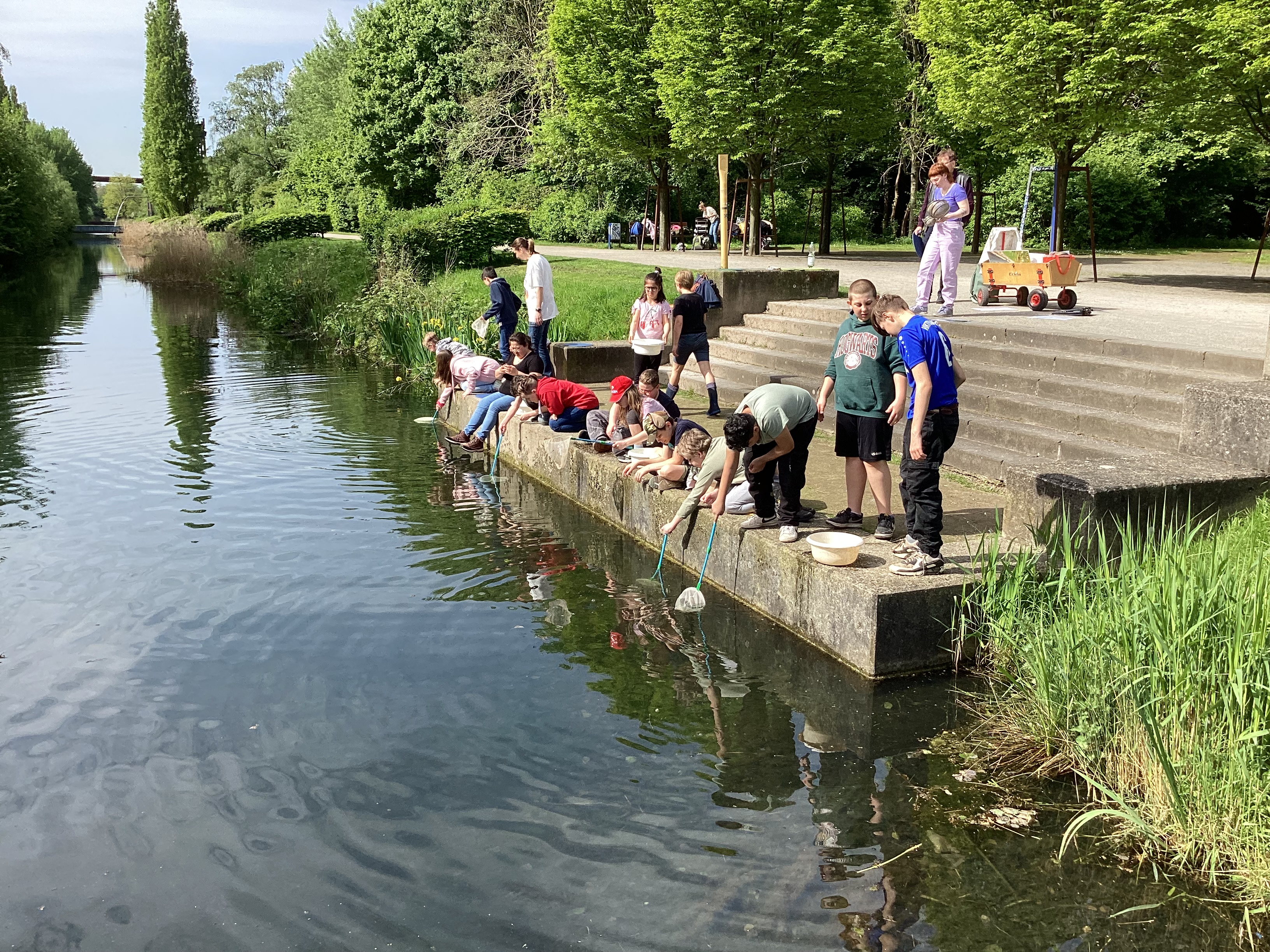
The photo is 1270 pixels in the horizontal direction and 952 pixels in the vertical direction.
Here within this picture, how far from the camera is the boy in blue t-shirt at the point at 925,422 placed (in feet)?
21.0

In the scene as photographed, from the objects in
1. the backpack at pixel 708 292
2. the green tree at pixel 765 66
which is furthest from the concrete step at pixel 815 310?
the green tree at pixel 765 66

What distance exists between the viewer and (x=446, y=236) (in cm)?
2283

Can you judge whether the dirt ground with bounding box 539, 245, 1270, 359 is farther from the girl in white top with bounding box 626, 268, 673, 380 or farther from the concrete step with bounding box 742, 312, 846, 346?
the girl in white top with bounding box 626, 268, 673, 380

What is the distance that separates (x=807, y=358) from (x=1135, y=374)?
4.01 meters

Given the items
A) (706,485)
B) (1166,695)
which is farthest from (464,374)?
(1166,695)

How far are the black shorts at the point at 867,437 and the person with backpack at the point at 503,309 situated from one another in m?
7.24

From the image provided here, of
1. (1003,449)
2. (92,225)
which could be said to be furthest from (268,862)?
(92,225)

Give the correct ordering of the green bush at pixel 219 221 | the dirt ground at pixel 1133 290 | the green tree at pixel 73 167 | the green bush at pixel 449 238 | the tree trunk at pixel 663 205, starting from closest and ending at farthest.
Answer: the dirt ground at pixel 1133 290 → the green bush at pixel 449 238 → the tree trunk at pixel 663 205 → the green bush at pixel 219 221 → the green tree at pixel 73 167

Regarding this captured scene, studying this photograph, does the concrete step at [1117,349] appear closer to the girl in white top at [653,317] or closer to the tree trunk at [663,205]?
the girl in white top at [653,317]

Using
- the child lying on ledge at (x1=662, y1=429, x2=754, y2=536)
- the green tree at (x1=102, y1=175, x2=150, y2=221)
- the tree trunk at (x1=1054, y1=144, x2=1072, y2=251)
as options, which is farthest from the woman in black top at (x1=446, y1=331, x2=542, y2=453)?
the green tree at (x1=102, y1=175, x2=150, y2=221)

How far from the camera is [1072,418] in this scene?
923cm

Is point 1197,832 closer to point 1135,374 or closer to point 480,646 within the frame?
point 480,646

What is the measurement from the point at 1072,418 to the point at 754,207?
19.5 meters

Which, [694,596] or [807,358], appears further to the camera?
[807,358]
